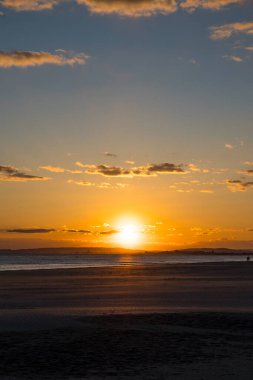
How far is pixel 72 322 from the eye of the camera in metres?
21.8

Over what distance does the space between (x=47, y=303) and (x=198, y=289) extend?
13.5 m

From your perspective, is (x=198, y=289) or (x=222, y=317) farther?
(x=198, y=289)

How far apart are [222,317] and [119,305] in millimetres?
6830

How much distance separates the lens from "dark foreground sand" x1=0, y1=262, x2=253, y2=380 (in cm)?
1386

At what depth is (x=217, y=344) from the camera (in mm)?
17281

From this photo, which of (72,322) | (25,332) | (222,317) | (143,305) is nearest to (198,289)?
(143,305)

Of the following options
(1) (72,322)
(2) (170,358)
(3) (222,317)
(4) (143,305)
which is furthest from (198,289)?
(2) (170,358)

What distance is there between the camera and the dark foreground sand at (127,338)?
13.9 metres

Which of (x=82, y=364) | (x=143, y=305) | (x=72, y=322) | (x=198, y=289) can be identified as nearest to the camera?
(x=82, y=364)

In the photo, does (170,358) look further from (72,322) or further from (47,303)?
(47,303)

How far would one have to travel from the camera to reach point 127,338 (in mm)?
18016

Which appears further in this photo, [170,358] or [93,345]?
[93,345]

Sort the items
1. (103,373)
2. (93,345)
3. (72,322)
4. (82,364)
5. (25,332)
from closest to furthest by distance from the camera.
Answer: (103,373) < (82,364) < (93,345) < (25,332) < (72,322)

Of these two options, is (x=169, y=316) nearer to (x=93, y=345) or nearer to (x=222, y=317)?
(x=222, y=317)
